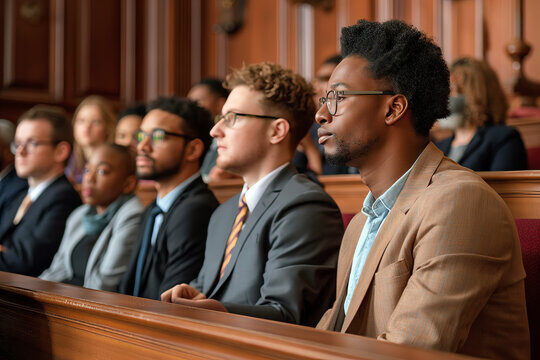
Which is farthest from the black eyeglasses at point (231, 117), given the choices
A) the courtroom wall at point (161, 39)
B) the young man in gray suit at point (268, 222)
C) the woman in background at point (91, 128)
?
the courtroom wall at point (161, 39)

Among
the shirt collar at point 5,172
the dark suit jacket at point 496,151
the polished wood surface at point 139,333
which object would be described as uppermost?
the dark suit jacket at point 496,151

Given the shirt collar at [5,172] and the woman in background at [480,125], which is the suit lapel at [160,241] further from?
the shirt collar at [5,172]

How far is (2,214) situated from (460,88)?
2.59 metres

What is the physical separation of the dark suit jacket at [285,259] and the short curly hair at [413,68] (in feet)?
1.60

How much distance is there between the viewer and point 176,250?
220 centimetres

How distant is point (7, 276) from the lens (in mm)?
1557

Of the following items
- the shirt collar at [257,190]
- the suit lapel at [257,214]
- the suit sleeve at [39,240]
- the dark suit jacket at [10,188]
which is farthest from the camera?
the dark suit jacket at [10,188]

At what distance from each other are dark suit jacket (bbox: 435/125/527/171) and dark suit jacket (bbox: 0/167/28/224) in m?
2.40

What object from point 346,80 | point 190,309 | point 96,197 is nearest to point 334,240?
point 346,80

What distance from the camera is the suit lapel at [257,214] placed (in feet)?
5.95

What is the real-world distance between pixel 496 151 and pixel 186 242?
1.59m

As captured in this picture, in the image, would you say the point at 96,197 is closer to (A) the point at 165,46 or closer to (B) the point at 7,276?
(B) the point at 7,276

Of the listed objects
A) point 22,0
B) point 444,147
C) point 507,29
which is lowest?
point 444,147

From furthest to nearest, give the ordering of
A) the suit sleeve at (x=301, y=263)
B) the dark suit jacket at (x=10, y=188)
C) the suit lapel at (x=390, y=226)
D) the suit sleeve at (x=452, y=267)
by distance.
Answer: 1. the dark suit jacket at (x=10, y=188)
2. the suit sleeve at (x=301, y=263)
3. the suit lapel at (x=390, y=226)
4. the suit sleeve at (x=452, y=267)
